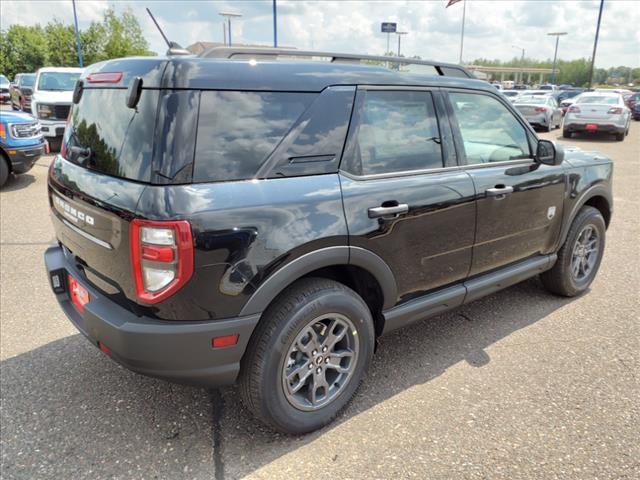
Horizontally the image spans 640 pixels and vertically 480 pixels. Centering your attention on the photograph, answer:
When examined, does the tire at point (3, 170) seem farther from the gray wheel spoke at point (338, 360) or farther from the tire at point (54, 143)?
the gray wheel spoke at point (338, 360)

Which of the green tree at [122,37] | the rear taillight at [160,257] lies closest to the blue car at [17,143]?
the rear taillight at [160,257]

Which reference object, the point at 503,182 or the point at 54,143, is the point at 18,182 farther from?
the point at 503,182

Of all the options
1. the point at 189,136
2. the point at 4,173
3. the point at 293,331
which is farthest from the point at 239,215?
the point at 4,173

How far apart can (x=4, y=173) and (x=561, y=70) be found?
451 feet

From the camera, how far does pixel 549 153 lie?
362 cm

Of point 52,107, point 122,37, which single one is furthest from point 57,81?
point 122,37

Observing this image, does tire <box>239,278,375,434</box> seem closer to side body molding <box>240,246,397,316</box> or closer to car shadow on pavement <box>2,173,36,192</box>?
side body molding <box>240,246,397,316</box>

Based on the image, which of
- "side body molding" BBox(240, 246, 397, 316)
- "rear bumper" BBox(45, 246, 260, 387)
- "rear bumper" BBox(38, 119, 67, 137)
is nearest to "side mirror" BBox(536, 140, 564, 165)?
"side body molding" BBox(240, 246, 397, 316)

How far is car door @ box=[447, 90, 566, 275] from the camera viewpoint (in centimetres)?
321

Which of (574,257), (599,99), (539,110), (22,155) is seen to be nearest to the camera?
(574,257)

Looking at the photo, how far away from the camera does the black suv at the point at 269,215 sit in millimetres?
2107

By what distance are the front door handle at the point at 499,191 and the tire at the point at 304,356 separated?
1.18 metres

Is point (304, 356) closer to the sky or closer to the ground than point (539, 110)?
closer to the ground

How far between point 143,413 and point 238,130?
1.65 metres
